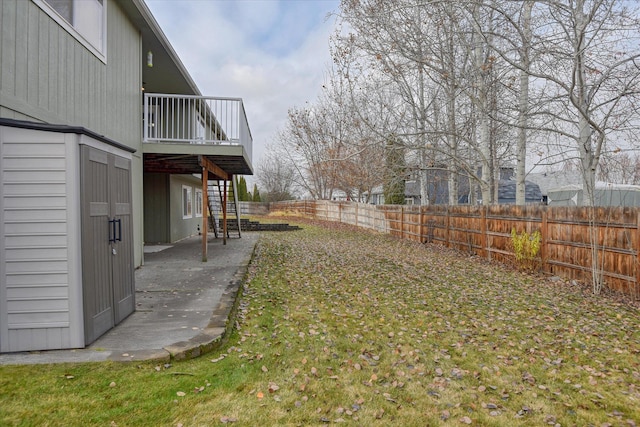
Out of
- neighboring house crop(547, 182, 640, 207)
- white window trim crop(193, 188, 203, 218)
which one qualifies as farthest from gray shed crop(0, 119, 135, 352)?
neighboring house crop(547, 182, 640, 207)

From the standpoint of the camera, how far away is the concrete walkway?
3.42m

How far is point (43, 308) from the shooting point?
11.4ft

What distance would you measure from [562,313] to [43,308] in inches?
249

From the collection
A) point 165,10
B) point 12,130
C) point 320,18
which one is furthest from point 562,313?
point 165,10

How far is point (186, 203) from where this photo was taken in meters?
15.1

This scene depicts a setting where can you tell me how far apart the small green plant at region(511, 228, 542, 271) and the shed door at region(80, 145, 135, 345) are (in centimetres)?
780

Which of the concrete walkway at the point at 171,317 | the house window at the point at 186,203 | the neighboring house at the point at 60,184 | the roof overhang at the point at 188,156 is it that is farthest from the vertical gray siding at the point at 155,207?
the neighboring house at the point at 60,184

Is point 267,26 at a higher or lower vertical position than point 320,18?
higher

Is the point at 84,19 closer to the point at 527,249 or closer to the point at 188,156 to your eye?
the point at 188,156

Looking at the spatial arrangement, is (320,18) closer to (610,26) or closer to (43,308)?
(610,26)

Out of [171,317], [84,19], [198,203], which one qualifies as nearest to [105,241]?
[171,317]

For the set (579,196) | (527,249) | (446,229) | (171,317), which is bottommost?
(171,317)

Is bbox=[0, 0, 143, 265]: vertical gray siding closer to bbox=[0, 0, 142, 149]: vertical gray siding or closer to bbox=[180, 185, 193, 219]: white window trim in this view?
bbox=[0, 0, 142, 149]: vertical gray siding

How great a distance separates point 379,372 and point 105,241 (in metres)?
3.04
